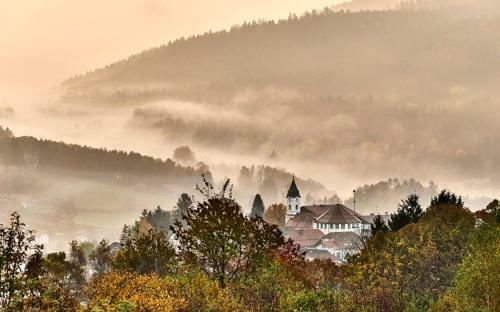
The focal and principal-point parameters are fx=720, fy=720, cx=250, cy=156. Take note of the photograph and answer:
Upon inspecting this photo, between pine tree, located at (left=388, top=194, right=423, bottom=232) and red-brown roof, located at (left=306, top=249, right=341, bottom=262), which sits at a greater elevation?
red-brown roof, located at (left=306, top=249, right=341, bottom=262)

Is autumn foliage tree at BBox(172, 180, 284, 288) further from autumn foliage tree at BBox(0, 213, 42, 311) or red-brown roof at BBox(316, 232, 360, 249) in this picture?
red-brown roof at BBox(316, 232, 360, 249)

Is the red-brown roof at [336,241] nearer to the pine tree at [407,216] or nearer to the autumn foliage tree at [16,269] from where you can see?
the pine tree at [407,216]

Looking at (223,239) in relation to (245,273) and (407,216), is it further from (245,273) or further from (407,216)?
(407,216)

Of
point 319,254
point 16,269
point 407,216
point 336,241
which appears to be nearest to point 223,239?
point 16,269

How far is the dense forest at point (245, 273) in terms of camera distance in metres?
32.6

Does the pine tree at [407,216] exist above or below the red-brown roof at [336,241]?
below

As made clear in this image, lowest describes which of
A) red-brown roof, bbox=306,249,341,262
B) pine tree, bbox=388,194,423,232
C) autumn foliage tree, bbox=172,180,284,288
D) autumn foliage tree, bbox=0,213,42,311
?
autumn foliage tree, bbox=0,213,42,311

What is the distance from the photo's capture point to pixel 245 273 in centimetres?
5031

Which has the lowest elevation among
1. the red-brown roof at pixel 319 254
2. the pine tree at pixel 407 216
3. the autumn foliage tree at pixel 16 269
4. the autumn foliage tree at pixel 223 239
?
the autumn foliage tree at pixel 16 269

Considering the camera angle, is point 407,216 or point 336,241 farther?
point 336,241

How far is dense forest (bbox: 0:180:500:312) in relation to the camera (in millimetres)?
32625

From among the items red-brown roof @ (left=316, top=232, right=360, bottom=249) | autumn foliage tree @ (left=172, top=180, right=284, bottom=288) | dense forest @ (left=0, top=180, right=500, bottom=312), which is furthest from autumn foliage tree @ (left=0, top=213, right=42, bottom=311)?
red-brown roof @ (left=316, top=232, right=360, bottom=249)

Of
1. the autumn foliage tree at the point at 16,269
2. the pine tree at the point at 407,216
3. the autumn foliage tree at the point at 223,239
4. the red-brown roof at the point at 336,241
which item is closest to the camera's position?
the autumn foliage tree at the point at 16,269

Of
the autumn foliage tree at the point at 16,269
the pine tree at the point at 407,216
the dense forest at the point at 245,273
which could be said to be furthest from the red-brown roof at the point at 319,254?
the autumn foliage tree at the point at 16,269
